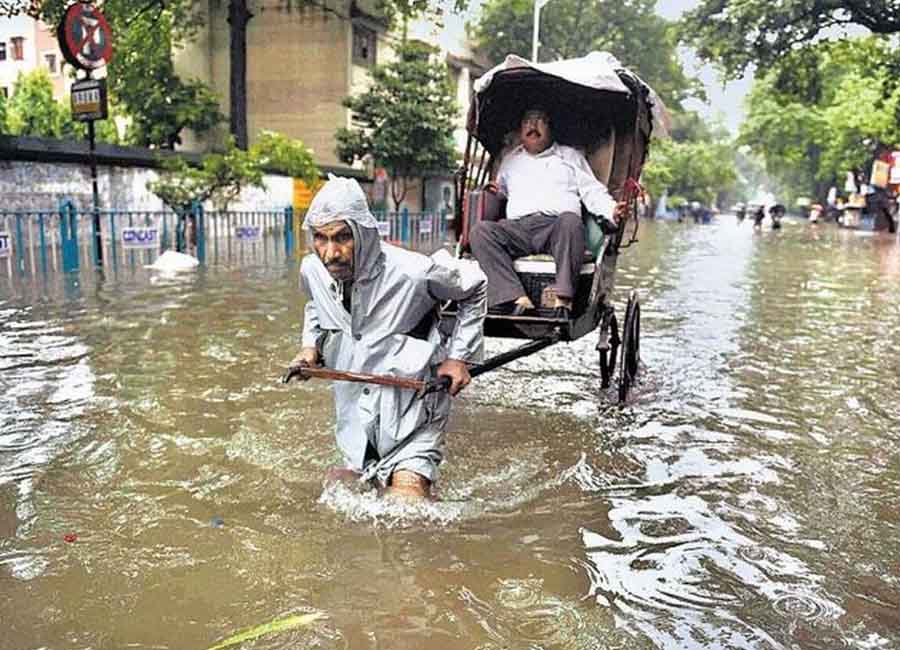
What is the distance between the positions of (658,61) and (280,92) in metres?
20.3

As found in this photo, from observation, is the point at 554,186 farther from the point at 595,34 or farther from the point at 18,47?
the point at 18,47

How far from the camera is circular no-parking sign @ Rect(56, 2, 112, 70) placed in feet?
38.2

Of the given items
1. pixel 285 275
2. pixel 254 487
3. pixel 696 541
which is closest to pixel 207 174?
A: pixel 285 275

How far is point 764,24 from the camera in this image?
66.8 ft

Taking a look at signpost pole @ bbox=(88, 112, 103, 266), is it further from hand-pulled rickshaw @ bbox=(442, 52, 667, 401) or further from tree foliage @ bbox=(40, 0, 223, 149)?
tree foliage @ bbox=(40, 0, 223, 149)

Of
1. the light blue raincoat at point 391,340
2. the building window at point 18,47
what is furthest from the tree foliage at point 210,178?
the building window at point 18,47

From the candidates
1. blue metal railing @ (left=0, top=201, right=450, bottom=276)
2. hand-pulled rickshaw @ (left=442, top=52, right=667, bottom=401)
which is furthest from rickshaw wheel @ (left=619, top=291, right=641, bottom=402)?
blue metal railing @ (left=0, top=201, right=450, bottom=276)

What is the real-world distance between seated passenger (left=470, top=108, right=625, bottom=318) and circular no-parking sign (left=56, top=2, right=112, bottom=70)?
8241 mm

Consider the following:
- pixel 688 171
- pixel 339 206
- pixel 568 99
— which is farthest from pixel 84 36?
pixel 688 171

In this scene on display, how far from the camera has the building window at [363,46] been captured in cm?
2575

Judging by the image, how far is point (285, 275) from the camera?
1369 cm

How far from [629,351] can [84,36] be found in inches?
380

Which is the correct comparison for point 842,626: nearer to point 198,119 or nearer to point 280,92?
point 198,119

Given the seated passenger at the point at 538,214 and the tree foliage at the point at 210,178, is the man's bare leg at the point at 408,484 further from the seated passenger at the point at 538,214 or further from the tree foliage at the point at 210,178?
the tree foliage at the point at 210,178
